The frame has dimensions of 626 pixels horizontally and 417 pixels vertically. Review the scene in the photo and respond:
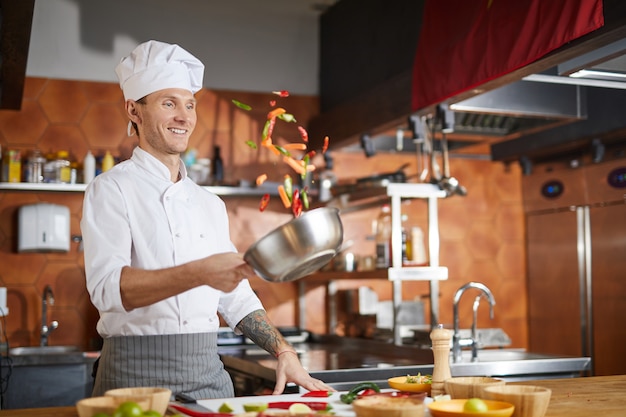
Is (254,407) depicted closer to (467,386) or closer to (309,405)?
(309,405)

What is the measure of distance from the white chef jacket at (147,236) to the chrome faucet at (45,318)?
251cm

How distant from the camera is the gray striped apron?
1.96 meters

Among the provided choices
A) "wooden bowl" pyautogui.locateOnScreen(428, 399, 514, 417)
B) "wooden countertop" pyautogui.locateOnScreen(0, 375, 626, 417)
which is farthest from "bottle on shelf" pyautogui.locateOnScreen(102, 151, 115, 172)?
"wooden bowl" pyautogui.locateOnScreen(428, 399, 514, 417)

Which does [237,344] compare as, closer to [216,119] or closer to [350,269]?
[350,269]

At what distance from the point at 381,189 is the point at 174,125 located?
6.24 ft

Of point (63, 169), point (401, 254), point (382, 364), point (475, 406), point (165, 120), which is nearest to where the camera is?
point (475, 406)

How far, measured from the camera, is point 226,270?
1593 mm

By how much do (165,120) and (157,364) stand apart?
0.60m

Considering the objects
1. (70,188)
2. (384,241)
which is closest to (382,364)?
(384,241)

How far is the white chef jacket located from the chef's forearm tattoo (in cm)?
10

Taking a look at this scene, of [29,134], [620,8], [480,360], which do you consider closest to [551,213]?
[480,360]

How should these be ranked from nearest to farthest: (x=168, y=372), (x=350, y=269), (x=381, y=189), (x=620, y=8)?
(x=168, y=372), (x=620, y=8), (x=381, y=189), (x=350, y=269)

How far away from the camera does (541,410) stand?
153 centimetres

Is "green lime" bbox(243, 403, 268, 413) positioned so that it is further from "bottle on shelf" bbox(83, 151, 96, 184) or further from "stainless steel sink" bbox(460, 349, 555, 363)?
"bottle on shelf" bbox(83, 151, 96, 184)
